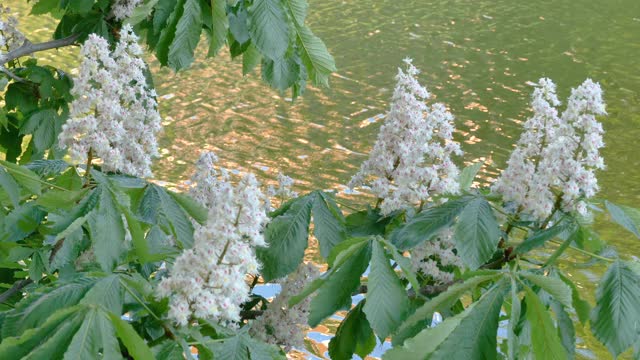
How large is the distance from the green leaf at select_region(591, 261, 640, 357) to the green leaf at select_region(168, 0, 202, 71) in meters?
1.57

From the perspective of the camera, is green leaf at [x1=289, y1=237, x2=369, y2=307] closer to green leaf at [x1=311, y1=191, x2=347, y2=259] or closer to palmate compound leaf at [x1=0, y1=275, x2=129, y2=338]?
green leaf at [x1=311, y1=191, x2=347, y2=259]

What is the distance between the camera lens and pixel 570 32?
59.9 ft

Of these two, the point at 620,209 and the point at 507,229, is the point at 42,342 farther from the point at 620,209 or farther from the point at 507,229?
A: the point at 620,209

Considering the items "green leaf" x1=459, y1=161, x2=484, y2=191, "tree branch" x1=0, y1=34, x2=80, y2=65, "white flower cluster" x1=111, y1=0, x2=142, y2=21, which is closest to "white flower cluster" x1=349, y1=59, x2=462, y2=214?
"green leaf" x1=459, y1=161, x2=484, y2=191

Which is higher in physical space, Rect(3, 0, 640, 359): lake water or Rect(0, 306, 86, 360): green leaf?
Rect(0, 306, 86, 360): green leaf

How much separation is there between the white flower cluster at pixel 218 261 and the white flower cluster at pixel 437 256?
29.7 inches

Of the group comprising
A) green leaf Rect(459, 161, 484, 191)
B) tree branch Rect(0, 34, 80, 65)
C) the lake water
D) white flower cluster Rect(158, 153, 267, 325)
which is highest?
white flower cluster Rect(158, 153, 267, 325)

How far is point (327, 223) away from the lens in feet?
7.42

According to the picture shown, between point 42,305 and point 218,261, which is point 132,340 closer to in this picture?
point 218,261

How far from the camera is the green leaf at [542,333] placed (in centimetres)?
163

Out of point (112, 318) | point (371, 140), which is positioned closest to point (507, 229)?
point (112, 318)

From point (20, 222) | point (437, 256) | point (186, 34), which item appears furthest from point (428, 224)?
point (186, 34)

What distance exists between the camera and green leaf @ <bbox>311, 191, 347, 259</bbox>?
88.0 inches

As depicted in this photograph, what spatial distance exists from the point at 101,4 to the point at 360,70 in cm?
1100
